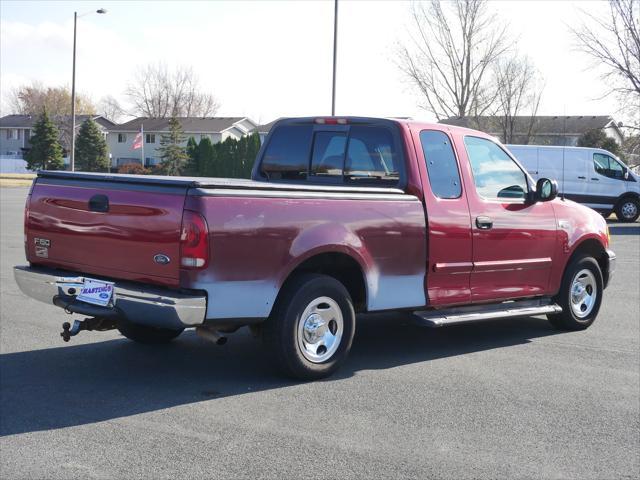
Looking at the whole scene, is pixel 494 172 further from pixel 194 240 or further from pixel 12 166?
pixel 12 166

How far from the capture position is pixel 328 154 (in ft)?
26.1

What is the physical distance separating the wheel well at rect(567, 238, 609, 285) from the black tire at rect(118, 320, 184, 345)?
4.20 meters

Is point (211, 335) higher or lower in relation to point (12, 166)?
lower

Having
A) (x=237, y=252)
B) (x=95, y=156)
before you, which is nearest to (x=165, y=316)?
(x=237, y=252)

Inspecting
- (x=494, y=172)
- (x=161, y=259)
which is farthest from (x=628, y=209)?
(x=161, y=259)

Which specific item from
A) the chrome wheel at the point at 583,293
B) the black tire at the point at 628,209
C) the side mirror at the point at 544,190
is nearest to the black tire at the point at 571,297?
the chrome wheel at the point at 583,293

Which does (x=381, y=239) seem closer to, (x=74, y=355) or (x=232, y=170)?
(x=74, y=355)

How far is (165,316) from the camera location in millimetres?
5723

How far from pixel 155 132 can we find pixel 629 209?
6888 cm

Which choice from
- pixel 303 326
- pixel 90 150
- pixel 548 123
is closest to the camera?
pixel 303 326

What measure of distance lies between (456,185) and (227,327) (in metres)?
2.60

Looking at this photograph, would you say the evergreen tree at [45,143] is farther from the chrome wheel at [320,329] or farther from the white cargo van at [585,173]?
the chrome wheel at [320,329]

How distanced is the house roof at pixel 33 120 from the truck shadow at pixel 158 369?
9042cm

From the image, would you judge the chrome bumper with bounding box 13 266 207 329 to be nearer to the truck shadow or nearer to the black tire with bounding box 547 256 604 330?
the truck shadow
